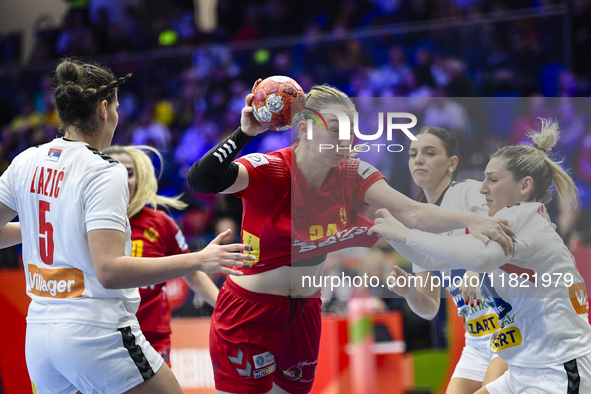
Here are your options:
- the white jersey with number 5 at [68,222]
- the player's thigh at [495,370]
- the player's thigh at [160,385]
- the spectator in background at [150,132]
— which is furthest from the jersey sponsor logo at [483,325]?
the spectator in background at [150,132]

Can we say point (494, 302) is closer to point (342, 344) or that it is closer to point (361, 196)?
point (361, 196)

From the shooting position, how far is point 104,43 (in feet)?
42.4

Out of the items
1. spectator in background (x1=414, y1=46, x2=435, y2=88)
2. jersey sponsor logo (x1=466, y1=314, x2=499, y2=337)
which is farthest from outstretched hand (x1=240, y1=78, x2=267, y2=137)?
spectator in background (x1=414, y1=46, x2=435, y2=88)

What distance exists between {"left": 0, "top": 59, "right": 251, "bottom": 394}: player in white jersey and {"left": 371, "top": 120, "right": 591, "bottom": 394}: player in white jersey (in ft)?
4.25

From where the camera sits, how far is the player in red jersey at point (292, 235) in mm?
3053

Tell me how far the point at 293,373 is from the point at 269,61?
23.2 feet

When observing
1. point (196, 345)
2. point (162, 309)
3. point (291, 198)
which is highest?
point (291, 198)

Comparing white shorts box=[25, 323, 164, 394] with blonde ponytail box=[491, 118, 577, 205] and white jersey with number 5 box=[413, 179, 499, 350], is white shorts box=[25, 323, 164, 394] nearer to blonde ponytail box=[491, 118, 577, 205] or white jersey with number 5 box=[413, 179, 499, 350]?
white jersey with number 5 box=[413, 179, 499, 350]

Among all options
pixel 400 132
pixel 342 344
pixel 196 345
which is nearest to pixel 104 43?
pixel 196 345

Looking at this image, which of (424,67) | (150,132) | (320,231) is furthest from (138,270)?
(150,132)

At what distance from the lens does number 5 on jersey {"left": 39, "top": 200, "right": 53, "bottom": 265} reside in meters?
2.40

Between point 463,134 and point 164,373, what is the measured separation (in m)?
2.07

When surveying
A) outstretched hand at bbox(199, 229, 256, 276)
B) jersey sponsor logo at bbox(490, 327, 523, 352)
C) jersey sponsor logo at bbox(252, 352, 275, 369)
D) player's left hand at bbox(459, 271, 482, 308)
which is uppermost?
outstretched hand at bbox(199, 229, 256, 276)

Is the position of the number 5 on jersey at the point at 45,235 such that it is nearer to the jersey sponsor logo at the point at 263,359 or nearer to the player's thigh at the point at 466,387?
the jersey sponsor logo at the point at 263,359
